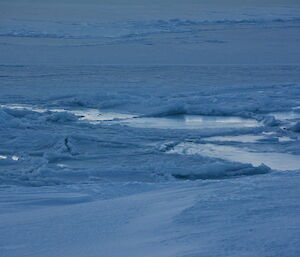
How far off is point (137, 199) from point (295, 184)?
49.6 inches

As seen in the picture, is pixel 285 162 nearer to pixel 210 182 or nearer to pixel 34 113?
pixel 210 182

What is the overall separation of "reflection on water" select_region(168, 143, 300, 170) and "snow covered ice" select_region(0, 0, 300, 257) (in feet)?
0.08

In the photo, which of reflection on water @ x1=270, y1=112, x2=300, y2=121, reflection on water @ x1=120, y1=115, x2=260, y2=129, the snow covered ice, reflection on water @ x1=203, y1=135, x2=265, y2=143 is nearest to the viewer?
the snow covered ice

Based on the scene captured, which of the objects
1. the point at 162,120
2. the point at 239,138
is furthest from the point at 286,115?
the point at 162,120

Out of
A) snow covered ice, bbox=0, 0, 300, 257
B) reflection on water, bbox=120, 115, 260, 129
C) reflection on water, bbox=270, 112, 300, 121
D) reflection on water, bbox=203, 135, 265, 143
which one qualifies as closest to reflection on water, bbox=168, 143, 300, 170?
snow covered ice, bbox=0, 0, 300, 257

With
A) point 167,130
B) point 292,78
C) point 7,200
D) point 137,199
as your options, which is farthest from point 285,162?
point 292,78

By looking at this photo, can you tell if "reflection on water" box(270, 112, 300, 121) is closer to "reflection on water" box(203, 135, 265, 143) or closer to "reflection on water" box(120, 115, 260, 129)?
"reflection on water" box(120, 115, 260, 129)

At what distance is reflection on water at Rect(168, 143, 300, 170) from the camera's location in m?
7.50

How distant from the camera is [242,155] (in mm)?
7902

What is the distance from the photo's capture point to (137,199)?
5.18 meters

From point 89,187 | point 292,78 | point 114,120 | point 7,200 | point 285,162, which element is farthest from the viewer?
point 292,78

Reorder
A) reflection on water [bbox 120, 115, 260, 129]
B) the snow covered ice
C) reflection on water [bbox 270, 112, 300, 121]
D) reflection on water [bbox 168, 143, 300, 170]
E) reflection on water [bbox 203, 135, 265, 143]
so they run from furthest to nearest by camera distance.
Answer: reflection on water [bbox 270, 112, 300, 121]
reflection on water [bbox 120, 115, 260, 129]
reflection on water [bbox 203, 135, 265, 143]
reflection on water [bbox 168, 143, 300, 170]
the snow covered ice

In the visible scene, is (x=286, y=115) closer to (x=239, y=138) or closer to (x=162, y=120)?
(x=239, y=138)

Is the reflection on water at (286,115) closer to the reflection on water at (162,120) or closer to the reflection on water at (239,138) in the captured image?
the reflection on water at (162,120)
